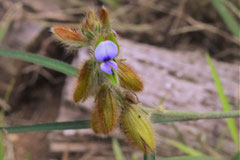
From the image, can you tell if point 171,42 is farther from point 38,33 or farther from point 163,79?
point 38,33

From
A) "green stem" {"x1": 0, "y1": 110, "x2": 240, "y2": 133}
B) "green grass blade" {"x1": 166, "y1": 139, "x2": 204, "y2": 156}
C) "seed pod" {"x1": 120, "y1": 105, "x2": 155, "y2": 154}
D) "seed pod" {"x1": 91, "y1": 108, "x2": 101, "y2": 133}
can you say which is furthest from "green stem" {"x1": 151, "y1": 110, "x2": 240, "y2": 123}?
Answer: "green grass blade" {"x1": 166, "y1": 139, "x2": 204, "y2": 156}

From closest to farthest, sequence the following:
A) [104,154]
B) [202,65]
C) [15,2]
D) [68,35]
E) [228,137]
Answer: [68,35], [228,137], [104,154], [202,65], [15,2]

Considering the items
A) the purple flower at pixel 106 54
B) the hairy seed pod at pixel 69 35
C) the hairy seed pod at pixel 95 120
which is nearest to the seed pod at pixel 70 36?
the hairy seed pod at pixel 69 35

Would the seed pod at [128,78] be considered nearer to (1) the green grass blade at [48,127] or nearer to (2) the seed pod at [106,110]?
(2) the seed pod at [106,110]

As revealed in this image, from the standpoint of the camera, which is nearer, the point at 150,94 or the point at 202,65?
the point at 150,94

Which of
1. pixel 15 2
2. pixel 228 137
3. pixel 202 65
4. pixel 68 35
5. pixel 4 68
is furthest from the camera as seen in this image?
pixel 15 2

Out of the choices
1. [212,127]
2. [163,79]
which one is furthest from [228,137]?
[163,79]

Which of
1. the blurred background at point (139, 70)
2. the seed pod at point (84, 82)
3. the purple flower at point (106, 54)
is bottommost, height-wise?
the blurred background at point (139, 70)
